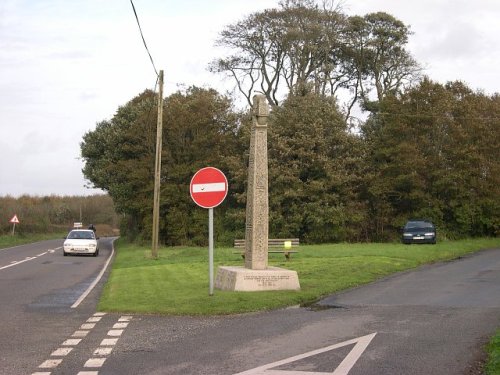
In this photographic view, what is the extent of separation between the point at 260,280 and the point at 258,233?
1193mm

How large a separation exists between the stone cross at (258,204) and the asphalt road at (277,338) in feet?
6.81

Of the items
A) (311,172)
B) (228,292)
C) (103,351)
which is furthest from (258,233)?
(311,172)

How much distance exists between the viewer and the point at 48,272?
22156 millimetres

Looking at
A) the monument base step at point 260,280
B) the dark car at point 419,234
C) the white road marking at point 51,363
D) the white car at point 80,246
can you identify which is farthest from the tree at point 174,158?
the white road marking at point 51,363

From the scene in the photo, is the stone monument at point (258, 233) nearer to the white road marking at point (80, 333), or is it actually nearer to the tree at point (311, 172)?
the white road marking at point (80, 333)

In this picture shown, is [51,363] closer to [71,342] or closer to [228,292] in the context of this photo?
[71,342]

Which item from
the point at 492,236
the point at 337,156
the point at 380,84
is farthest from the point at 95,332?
the point at 380,84

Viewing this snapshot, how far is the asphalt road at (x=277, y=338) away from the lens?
23.8ft

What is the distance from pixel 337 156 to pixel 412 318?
30884 mm

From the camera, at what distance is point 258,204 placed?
14.3 meters

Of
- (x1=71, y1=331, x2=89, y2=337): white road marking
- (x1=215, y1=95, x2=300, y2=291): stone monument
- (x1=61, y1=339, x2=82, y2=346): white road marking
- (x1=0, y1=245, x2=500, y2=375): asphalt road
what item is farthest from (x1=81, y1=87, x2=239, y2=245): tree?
(x1=61, y1=339, x2=82, y2=346): white road marking

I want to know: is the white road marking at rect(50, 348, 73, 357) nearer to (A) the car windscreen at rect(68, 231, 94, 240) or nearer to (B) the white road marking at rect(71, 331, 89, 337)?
(B) the white road marking at rect(71, 331, 89, 337)

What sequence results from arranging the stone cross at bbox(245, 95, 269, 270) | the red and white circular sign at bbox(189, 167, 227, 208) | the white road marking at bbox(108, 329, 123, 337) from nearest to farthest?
the white road marking at bbox(108, 329, 123, 337) < the red and white circular sign at bbox(189, 167, 227, 208) < the stone cross at bbox(245, 95, 269, 270)

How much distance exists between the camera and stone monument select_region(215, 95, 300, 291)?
13641 millimetres
